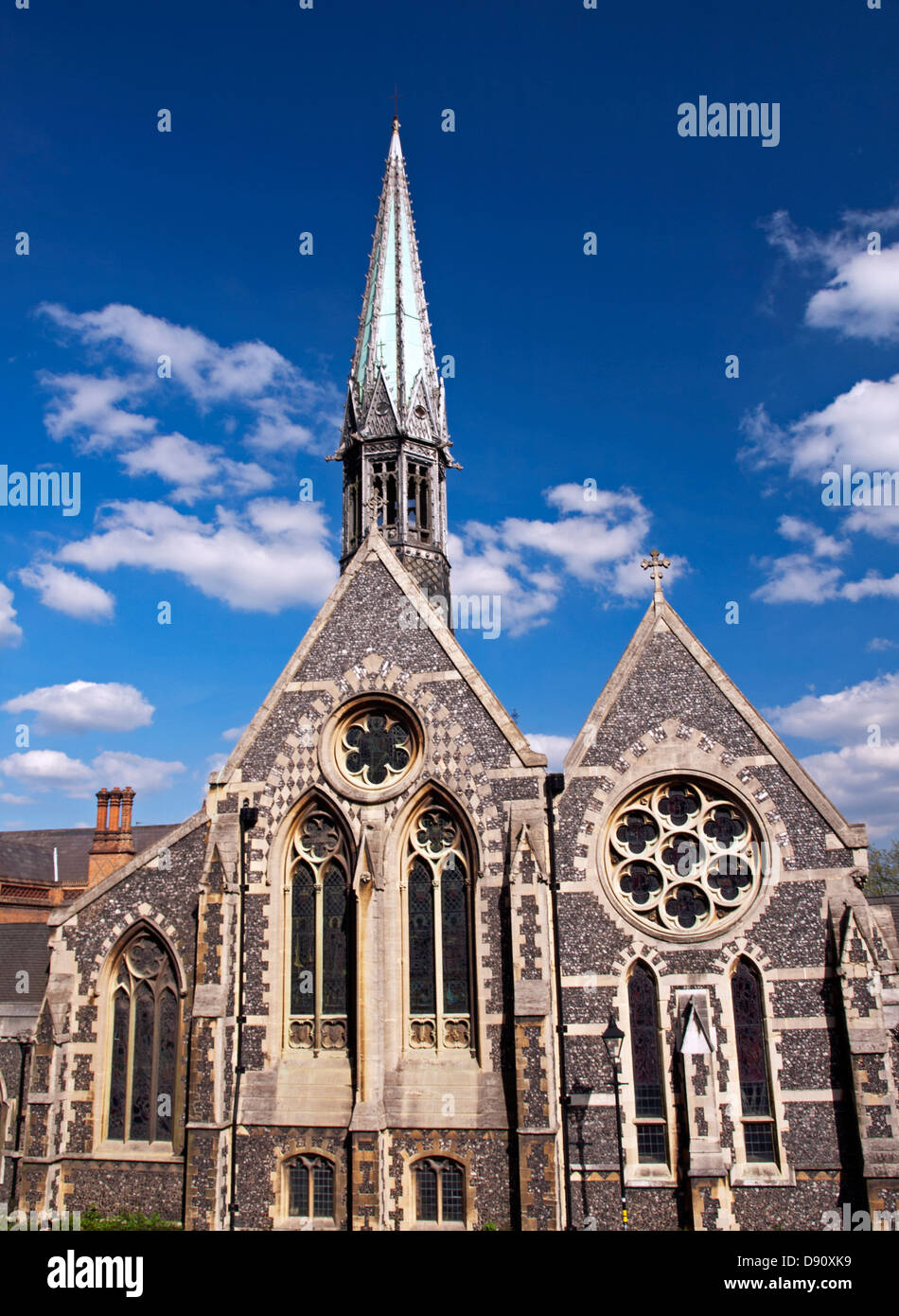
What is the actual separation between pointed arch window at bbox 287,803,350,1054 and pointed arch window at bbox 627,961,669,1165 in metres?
5.99

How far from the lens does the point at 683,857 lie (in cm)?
1889

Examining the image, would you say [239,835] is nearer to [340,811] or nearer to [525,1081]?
[340,811]

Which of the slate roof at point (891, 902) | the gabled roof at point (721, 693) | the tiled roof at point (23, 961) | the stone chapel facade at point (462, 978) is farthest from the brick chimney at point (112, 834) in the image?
the slate roof at point (891, 902)

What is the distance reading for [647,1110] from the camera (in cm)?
1777

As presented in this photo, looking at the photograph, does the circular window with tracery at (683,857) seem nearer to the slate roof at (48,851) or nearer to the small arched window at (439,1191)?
the small arched window at (439,1191)

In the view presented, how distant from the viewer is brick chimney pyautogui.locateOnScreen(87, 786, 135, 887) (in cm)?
3856

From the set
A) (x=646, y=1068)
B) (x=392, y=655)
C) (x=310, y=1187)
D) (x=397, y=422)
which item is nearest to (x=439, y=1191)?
(x=310, y=1187)

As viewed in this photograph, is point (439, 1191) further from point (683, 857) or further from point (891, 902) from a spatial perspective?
point (891, 902)

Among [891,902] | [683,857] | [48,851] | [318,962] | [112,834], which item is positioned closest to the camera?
[683,857]

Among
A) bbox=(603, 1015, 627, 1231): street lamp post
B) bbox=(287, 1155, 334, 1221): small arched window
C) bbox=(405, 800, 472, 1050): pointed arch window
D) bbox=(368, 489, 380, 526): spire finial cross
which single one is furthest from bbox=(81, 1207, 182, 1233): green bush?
bbox=(368, 489, 380, 526): spire finial cross

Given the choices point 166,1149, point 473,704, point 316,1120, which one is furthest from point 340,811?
point 166,1149

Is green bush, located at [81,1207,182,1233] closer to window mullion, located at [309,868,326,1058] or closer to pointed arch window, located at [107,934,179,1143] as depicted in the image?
pointed arch window, located at [107,934,179,1143]

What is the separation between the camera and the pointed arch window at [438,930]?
741 inches

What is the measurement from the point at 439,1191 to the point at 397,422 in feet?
63.6
